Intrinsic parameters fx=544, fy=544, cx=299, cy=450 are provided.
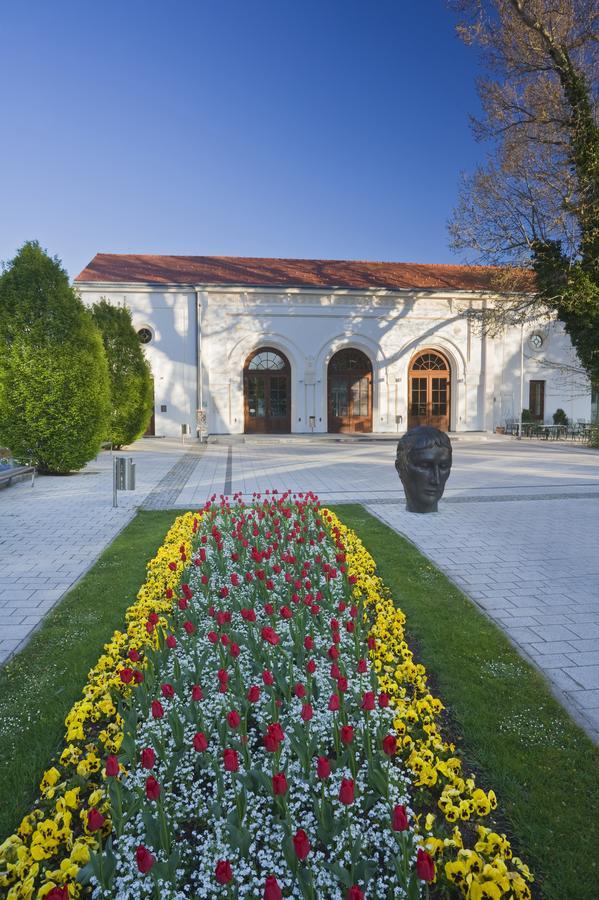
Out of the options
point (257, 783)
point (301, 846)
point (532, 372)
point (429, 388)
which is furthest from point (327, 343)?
point (301, 846)

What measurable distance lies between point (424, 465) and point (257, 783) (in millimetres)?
6281

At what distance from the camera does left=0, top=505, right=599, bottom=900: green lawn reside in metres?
2.29

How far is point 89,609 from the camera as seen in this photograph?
474 cm

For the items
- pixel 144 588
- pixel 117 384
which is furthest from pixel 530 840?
pixel 117 384

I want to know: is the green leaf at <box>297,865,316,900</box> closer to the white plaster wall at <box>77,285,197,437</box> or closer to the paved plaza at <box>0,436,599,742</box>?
the paved plaza at <box>0,436,599,742</box>

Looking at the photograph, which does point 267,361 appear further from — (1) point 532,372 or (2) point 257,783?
(2) point 257,783

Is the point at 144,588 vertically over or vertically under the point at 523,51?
under

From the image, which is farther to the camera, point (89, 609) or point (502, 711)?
point (89, 609)

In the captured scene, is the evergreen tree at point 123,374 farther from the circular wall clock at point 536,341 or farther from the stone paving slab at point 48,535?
the circular wall clock at point 536,341

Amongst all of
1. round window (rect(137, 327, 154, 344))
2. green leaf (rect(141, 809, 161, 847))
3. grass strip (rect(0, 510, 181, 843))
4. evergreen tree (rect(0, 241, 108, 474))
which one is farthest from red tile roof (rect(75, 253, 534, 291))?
green leaf (rect(141, 809, 161, 847))

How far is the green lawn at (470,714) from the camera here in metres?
2.29

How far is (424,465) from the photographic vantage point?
27.3 feet

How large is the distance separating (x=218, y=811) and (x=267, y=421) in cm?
2391

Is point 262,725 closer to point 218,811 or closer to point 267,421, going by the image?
point 218,811
